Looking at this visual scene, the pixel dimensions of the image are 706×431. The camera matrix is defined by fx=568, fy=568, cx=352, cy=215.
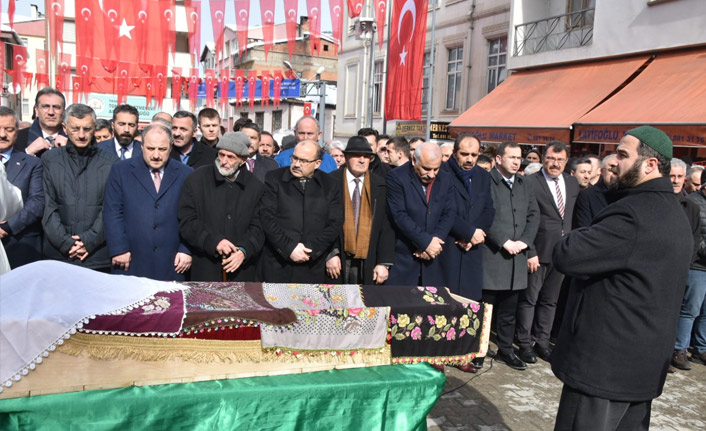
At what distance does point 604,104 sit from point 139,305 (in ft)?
34.6

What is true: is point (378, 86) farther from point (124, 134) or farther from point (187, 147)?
point (124, 134)

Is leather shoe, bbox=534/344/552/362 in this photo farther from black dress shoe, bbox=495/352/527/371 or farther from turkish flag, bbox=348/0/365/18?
turkish flag, bbox=348/0/365/18

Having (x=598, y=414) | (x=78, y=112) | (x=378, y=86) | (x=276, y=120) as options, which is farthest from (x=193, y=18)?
(x=276, y=120)

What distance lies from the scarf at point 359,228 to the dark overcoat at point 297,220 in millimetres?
191

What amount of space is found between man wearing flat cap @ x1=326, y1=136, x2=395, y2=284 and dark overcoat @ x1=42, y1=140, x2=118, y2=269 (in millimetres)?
1829

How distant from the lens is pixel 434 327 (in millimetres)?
3297

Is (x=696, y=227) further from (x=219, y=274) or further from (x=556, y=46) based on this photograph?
(x=556, y=46)

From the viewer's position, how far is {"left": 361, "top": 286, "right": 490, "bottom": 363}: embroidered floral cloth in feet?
10.6

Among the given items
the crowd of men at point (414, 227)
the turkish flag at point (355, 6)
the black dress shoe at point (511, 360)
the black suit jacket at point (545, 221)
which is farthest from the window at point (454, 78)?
the black dress shoe at point (511, 360)

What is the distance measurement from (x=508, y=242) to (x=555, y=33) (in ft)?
36.1

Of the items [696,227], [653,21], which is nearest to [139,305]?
[696,227]

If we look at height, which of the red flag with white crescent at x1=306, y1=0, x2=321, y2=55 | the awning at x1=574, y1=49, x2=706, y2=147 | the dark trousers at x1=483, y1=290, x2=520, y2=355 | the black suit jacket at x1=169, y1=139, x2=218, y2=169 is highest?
the red flag with white crescent at x1=306, y1=0, x2=321, y2=55

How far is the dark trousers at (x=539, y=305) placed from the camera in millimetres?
A: 5578

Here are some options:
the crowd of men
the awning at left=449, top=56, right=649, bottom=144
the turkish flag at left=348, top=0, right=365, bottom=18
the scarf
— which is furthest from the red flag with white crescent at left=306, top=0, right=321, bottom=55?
the scarf
